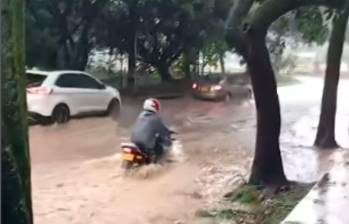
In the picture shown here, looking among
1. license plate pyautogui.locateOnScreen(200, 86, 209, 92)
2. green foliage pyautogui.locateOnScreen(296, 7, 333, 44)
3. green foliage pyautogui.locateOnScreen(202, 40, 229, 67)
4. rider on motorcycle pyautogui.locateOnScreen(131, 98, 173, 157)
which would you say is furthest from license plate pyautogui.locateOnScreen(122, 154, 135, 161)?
license plate pyautogui.locateOnScreen(200, 86, 209, 92)

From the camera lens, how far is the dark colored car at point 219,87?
14258 millimetres

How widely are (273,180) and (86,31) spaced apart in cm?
799

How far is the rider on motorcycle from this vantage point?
683cm

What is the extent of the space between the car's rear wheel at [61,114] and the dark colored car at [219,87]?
3913 mm

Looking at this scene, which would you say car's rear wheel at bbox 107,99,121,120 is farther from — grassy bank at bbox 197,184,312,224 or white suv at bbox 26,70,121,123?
grassy bank at bbox 197,184,312,224

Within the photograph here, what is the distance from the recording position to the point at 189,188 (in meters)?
6.36

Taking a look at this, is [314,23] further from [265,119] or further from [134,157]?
[134,157]

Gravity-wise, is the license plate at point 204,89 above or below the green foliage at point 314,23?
below

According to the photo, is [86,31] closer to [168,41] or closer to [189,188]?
[168,41]

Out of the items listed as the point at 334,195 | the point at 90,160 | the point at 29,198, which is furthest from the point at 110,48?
the point at 29,198

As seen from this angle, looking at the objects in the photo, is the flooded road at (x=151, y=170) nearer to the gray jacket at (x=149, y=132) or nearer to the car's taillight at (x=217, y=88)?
the gray jacket at (x=149, y=132)

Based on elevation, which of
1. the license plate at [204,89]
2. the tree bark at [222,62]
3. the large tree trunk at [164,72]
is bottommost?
the license plate at [204,89]

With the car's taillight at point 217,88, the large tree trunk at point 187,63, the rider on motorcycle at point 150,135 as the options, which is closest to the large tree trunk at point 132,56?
the large tree trunk at point 187,63

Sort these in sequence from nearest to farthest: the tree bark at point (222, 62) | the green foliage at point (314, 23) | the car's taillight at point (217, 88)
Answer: the green foliage at point (314, 23) < the tree bark at point (222, 62) < the car's taillight at point (217, 88)
